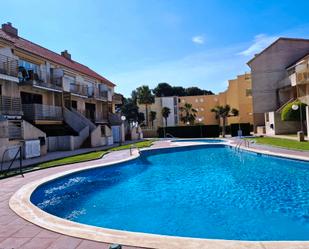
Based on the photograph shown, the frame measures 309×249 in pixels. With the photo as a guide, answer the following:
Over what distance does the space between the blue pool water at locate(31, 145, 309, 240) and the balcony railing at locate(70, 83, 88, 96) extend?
48.6ft

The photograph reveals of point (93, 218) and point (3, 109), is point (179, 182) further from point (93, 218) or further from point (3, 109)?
point (3, 109)

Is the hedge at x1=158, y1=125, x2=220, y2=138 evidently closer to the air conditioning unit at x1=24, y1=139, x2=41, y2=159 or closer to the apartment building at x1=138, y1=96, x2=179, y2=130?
the apartment building at x1=138, y1=96, x2=179, y2=130

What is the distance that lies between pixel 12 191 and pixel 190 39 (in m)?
16.0

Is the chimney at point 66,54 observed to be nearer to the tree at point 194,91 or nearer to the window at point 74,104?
the window at point 74,104

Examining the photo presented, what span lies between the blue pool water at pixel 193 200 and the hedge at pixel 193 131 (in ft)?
80.4

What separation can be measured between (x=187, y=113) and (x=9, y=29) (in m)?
41.6

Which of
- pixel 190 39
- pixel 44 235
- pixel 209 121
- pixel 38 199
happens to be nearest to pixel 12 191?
pixel 38 199

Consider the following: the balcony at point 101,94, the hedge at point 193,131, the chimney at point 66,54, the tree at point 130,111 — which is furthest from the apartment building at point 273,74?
the tree at point 130,111

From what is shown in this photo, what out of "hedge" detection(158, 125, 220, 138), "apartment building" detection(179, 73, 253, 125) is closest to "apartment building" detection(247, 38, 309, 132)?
"hedge" detection(158, 125, 220, 138)

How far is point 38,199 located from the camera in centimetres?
861

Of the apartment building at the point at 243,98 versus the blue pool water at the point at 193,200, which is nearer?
the blue pool water at the point at 193,200

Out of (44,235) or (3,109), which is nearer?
(44,235)

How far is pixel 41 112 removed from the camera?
21.4 meters

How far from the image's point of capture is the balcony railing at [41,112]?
803 inches
